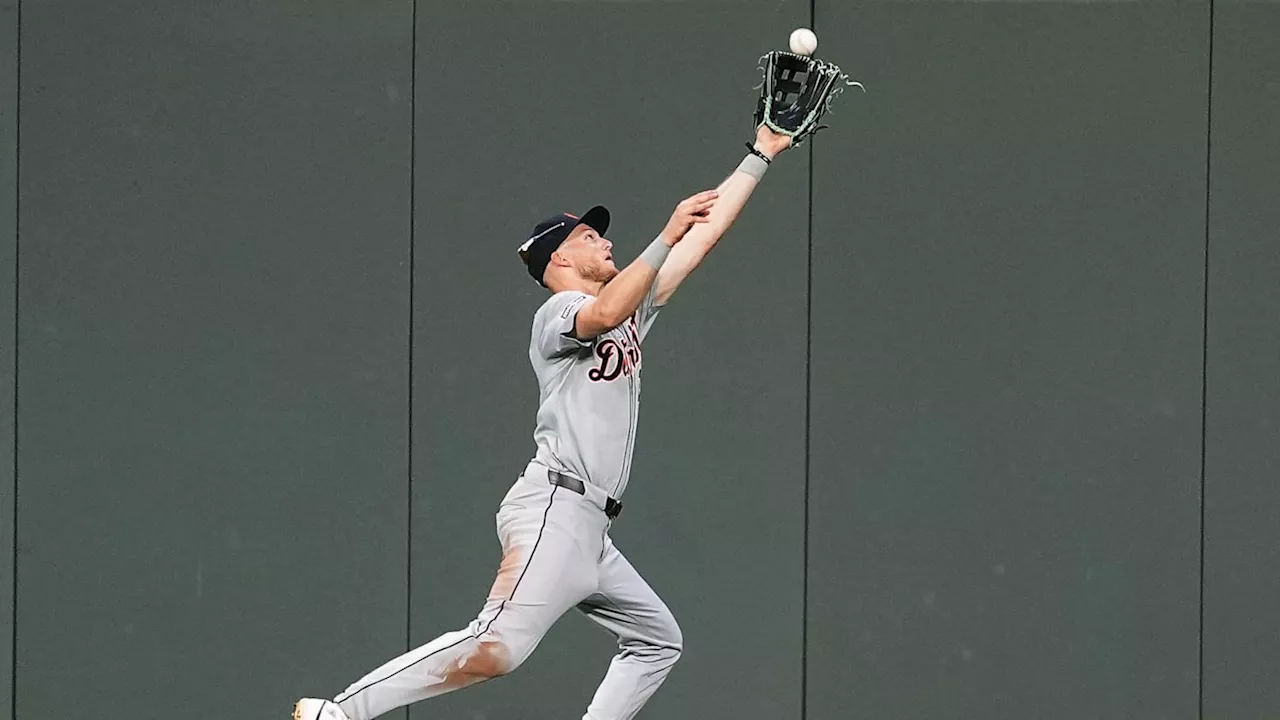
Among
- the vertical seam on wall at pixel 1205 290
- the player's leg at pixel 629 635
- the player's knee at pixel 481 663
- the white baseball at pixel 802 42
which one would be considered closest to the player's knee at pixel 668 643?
the player's leg at pixel 629 635

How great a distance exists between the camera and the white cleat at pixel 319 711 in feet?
15.3

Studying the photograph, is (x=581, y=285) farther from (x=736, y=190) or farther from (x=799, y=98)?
(x=799, y=98)

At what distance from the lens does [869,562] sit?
666cm

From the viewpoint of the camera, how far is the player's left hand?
4.80 m

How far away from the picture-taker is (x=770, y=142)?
480 centimetres

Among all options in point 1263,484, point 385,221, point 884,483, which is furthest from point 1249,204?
point 385,221

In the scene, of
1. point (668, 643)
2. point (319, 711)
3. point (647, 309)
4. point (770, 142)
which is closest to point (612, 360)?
point (647, 309)

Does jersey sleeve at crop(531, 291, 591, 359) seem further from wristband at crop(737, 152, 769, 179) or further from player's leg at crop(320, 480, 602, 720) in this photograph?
wristband at crop(737, 152, 769, 179)

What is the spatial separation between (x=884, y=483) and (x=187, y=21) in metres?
3.36

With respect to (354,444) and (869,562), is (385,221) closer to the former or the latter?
(354,444)

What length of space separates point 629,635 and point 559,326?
3.30 ft

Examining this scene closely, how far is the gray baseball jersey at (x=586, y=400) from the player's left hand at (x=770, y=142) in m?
0.66

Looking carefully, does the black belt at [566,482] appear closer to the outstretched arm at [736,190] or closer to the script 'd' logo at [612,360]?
the script 'd' logo at [612,360]

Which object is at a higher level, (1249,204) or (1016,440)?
(1249,204)
